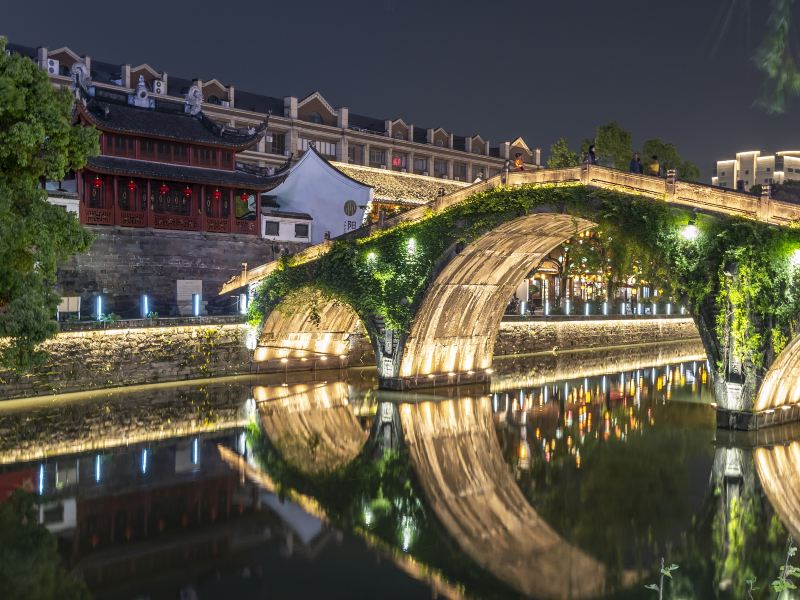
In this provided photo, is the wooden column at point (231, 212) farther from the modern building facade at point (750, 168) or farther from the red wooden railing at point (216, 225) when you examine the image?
the modern building facade at point (750, 168)

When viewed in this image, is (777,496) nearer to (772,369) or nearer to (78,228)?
(772,369)

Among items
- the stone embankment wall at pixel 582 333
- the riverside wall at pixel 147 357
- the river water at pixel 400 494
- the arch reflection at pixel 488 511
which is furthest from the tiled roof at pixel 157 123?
the arch reflection at pixel 488 511

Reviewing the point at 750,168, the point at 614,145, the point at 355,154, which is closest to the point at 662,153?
the point at 614,145

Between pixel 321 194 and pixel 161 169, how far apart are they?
1105 centimetres

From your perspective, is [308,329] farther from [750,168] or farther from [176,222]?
[750,168]

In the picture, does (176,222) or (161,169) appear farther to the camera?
(176,222)

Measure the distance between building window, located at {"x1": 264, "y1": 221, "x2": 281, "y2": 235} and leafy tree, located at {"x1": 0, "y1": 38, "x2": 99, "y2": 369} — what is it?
2521 cm

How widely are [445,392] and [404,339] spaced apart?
2.42 meters

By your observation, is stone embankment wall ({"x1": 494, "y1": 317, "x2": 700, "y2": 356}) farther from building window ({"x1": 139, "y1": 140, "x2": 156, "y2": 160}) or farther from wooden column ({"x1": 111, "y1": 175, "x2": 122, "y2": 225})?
wooden column ({"x1": 111, "y1": 175, "x2": 122, "y2": 225})

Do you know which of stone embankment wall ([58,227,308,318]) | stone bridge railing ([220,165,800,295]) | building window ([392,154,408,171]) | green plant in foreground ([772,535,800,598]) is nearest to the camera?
green plant in foreground ([772,535,800,598])

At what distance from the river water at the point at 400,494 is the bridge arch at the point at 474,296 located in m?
2.24

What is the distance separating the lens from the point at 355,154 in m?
60.1

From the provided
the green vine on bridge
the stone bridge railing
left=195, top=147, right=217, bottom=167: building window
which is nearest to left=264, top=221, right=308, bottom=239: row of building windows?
left=195, top=147, right=217, bottom=167: building window

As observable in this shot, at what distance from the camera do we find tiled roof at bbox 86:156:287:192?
114 feet
